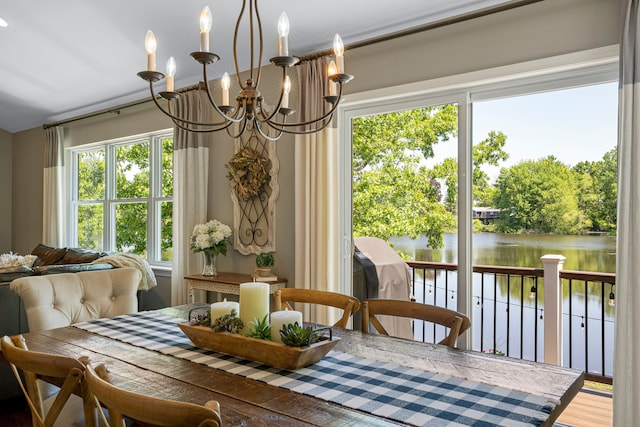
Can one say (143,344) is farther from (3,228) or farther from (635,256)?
(3,228)

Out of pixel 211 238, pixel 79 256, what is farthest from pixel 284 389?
pixel 79 256

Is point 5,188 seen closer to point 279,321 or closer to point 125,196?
point 125,196

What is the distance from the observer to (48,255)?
18.1ft

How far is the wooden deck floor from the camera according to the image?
9.09 feet

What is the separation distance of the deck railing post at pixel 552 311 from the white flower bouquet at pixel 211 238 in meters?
2.40

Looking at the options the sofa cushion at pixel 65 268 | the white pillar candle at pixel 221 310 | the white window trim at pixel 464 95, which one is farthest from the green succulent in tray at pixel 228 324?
the sofa cushion at pixel 65 268

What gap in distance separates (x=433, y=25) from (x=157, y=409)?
2.76 meters

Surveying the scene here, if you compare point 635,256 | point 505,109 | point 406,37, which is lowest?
point 635,256

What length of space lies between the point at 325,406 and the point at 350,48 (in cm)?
274

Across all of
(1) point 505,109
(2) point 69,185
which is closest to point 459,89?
(1) point 505,109

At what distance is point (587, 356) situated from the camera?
304cm

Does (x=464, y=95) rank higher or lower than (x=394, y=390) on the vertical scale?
higher

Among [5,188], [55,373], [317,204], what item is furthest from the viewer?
[5,188]

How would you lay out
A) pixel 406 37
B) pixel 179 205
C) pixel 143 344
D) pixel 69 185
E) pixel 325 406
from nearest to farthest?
pixel 325 406 → pixel 143 344 → pixel 406 37 → pixel 179 205 → pixel 69 185
